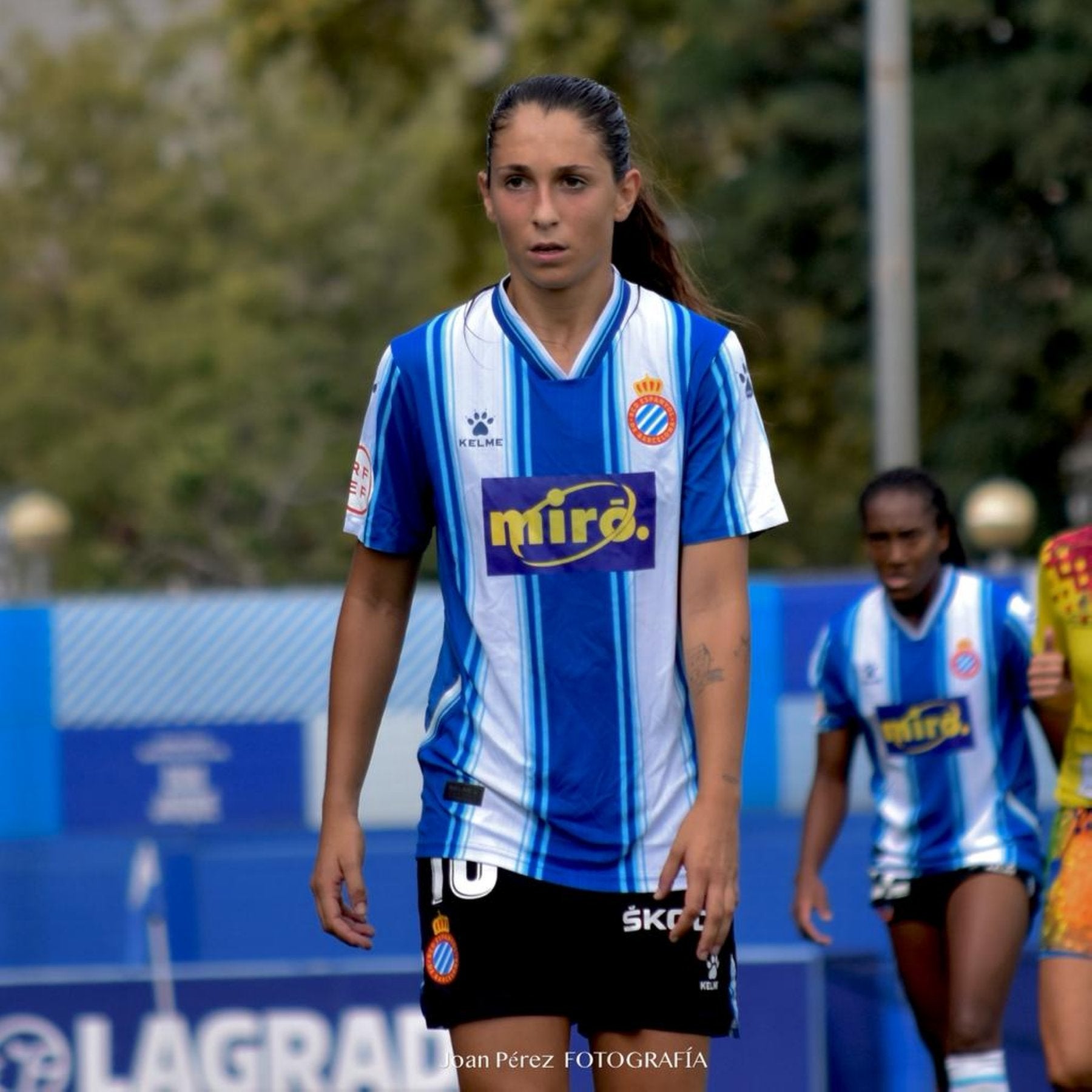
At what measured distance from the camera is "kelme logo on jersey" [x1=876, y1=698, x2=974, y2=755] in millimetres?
6582

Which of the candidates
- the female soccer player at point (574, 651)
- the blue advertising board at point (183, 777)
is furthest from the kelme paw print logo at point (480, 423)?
the blue advertising board at point (183, 777)

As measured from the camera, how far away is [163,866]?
11.5 metres

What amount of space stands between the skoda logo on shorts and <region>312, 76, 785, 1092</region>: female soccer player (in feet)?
11.1

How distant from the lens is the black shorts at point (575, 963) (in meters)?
3.46

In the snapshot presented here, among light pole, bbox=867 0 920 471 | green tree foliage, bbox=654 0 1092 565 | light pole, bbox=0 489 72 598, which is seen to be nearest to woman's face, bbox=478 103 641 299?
light pole, bbox=867 0 920 471

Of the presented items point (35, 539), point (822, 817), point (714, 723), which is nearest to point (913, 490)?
point (822, 817)

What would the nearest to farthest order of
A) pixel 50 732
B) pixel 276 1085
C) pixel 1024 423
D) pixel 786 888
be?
pixel 276 1085, pixel 786 888, pixel 50 732, pixel 1024 423

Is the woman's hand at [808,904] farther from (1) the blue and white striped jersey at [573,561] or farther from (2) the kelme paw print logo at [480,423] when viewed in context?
(2) the kelme paw print logo at [480,423]

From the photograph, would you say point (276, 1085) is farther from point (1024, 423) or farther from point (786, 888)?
point (1024, 423)

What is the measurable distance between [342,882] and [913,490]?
11.2ft

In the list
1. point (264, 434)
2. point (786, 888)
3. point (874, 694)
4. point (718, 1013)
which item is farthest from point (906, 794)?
point (264, 434)

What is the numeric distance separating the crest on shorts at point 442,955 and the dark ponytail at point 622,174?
42.4 inches

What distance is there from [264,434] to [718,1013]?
32.1 metres

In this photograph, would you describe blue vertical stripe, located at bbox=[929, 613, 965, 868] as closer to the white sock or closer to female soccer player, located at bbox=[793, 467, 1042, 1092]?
female soccer player, located at bbox=[793, 467, 1042, 1092]
